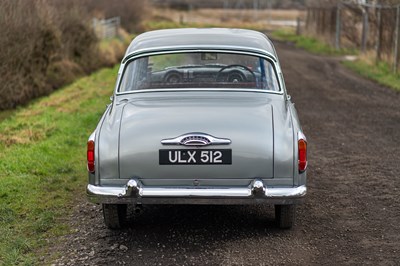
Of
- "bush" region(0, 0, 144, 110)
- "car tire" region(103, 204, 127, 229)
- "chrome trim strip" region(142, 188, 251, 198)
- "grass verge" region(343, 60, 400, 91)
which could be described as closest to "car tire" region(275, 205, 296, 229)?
"chrome trim strip" region(142, 188, 251, 198)

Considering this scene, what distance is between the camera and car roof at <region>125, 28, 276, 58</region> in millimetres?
7234

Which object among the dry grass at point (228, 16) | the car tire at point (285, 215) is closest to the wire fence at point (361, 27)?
the dry grass at point (228, 16)

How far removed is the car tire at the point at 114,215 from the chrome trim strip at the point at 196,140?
0.84 metres

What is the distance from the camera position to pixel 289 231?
256 inches

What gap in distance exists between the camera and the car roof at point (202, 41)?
7.23 meters

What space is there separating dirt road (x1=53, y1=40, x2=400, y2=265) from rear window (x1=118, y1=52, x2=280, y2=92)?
1.23 m

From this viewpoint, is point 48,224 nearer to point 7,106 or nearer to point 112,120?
point 112,120

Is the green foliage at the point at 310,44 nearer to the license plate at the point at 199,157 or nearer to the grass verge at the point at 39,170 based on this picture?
the grass verge at the point at 39,170

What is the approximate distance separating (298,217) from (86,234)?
78.5 inches

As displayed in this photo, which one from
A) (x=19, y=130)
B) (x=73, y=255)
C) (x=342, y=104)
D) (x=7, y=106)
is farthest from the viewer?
(x=7, y=106)

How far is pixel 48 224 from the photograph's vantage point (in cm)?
682

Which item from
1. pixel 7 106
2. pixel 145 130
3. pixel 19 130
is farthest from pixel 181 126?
pixel 7 106

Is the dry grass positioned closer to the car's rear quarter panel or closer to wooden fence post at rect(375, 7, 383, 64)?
wooden fence post at rect(375, 7, 383, 64)

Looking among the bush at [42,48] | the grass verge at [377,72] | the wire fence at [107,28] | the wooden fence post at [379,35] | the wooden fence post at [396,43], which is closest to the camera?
the bush at [42,48]
